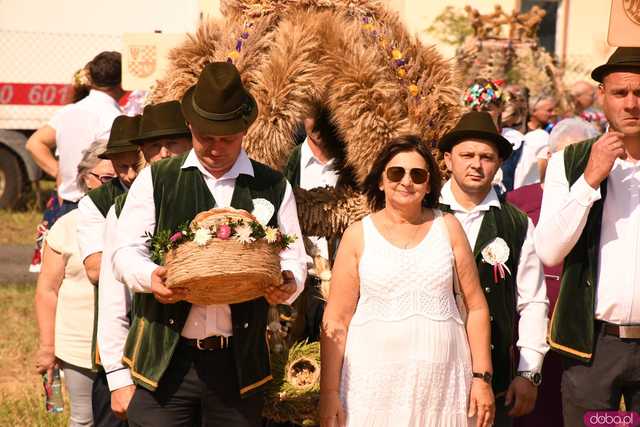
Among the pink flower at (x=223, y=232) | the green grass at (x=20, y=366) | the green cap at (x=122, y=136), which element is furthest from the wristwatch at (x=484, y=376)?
the green grass at (x=20, y=366)

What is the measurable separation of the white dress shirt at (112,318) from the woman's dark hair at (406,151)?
3.56 ft

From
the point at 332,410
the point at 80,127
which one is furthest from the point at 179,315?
the point at 80,127

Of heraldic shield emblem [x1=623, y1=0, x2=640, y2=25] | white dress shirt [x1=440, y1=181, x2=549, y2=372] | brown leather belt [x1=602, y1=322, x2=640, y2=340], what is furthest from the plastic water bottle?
heraldic shield emblem [x1=623, y1=0, x2=640, y2=25]

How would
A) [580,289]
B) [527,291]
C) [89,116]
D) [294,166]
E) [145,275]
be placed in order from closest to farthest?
[145,275]
[580,289]
[527,291]
[294,166]
[89,116]

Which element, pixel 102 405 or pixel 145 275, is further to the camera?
pixel 102 405

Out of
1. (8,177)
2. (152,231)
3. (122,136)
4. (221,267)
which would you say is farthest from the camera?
(8,177)

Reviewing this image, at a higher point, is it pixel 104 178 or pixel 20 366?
pixel 104 178

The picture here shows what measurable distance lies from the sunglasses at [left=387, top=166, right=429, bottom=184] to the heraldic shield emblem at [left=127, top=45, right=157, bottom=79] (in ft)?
12.0

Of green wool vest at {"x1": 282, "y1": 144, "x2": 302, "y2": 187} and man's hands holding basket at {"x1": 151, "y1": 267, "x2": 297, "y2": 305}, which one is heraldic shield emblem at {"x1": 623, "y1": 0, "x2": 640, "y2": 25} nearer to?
man's hands holding basket at {"x1": 151, "y1": 267, "x2": 297, "y2": 305}

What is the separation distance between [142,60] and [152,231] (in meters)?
3.67

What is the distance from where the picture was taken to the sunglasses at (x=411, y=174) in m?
4.41

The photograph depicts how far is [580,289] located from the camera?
14.8 ft

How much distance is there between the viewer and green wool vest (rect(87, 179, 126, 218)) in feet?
16.7
